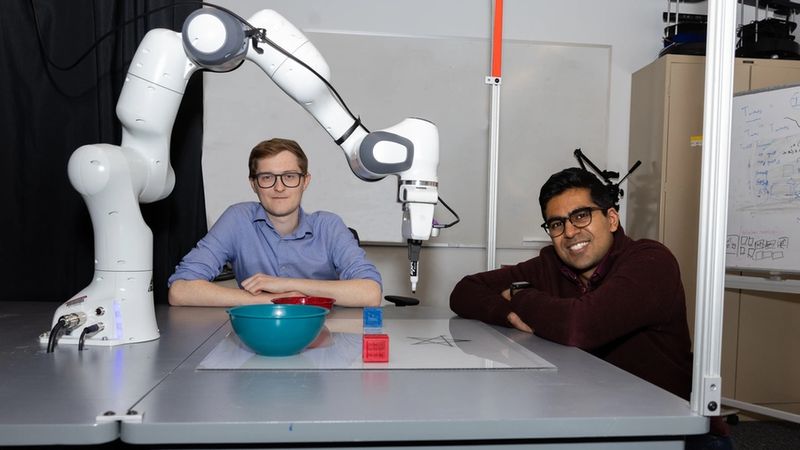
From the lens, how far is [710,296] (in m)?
0.90

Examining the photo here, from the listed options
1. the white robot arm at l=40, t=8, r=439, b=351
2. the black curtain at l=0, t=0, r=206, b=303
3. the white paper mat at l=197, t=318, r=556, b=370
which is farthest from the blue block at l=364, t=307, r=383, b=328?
the black curtain at l=0, t=0, r=206, b=303

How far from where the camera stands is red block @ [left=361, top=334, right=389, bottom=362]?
3.44 ft

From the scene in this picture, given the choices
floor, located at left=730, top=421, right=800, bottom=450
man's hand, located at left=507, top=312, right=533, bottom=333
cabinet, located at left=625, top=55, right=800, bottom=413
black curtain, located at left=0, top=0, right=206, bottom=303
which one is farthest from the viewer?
cabinet, located at left=625, top=55, right=800, bottom=413

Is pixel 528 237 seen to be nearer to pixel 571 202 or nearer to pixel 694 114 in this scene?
pixel 694 114

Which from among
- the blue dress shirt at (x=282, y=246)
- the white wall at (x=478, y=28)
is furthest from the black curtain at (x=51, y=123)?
the white wall at (x=478, y=28)

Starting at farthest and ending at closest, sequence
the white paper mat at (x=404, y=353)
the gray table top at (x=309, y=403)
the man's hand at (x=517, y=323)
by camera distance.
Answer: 1. the man's hand at (x=517, y=323)
2. the white paper mat at (x=404, y=353)
3. the gray table top at (x=309, y=403)

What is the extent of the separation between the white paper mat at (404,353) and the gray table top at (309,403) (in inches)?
1.2

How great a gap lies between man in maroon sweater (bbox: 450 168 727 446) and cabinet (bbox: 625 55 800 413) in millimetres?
1666

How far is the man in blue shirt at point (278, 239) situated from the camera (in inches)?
77.7

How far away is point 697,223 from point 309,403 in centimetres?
281


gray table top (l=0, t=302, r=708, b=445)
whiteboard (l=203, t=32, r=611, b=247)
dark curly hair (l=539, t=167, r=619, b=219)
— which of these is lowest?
gray table top (l=0, t=302, r=708, b=445)

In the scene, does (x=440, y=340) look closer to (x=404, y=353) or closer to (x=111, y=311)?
(x=404, y=353)

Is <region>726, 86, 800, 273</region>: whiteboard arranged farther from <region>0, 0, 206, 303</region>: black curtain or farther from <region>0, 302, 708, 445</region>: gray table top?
<region>0, 0, 206, 303</region>: black curtain

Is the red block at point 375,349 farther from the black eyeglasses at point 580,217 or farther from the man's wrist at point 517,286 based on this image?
the black eyeglasses at point 580,217
